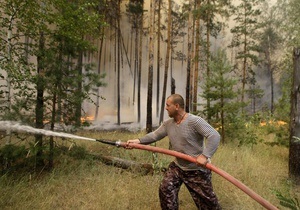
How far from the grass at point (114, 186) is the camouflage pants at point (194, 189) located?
993 mm

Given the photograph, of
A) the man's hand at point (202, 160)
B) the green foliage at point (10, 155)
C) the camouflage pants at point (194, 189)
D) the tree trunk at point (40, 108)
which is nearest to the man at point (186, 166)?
the camouflage pants at point (194, 189)

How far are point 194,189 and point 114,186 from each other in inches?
94.4

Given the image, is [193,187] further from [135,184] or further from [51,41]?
[51,41]

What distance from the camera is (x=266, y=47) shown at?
97.3ft

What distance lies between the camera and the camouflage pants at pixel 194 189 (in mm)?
3785

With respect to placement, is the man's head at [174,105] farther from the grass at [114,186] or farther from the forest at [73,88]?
the grass at [114,186]

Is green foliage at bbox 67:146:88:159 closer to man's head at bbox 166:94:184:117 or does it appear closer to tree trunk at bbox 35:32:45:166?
tree trunk at bbox 35:32:45:166

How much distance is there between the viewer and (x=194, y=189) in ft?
12.7

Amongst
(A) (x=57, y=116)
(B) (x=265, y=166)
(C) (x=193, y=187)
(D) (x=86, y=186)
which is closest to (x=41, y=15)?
(A) (x=57, y=116)

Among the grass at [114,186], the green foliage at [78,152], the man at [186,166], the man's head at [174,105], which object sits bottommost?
the grass at [114,186]

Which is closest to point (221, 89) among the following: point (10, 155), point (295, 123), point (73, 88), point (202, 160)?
point (295, 123)

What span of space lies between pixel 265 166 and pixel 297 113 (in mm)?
2039

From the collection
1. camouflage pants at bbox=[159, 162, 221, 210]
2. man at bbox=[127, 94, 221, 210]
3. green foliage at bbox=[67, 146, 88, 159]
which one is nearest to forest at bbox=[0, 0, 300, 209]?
green foliage at bbox=[67, 146, 88, 159]

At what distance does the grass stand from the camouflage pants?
3.26 ft
